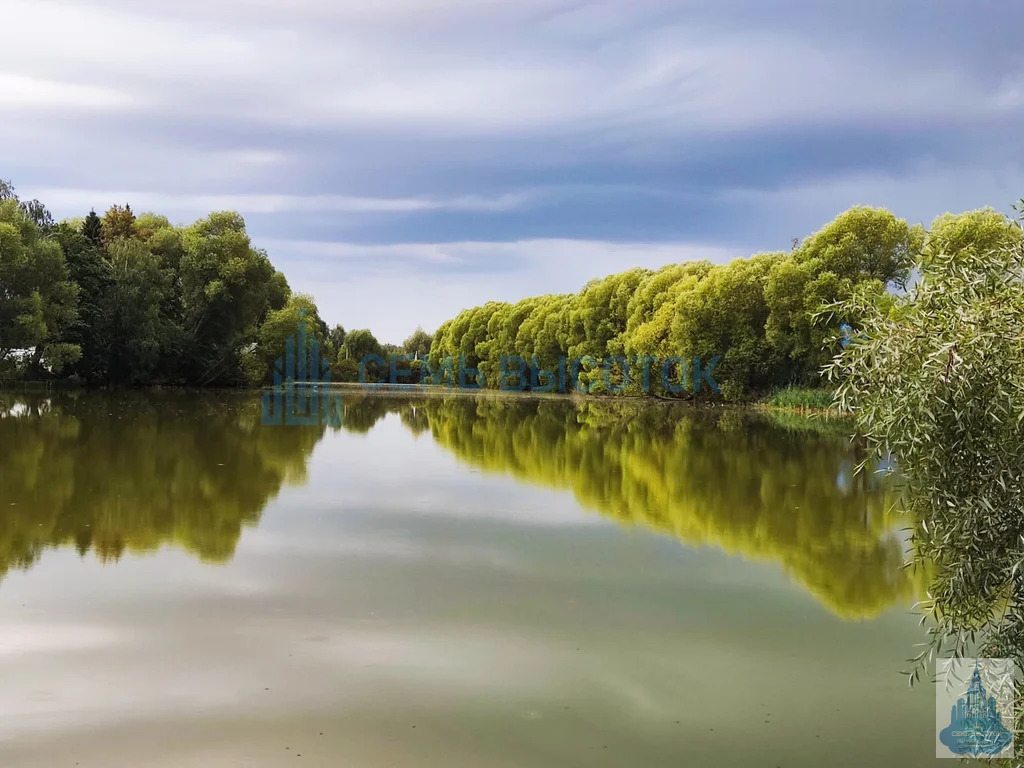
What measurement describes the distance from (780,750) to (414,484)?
10.8 meters

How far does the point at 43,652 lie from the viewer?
5.91 meters

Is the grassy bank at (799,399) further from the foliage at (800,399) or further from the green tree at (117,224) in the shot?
the green tree at (117,224)

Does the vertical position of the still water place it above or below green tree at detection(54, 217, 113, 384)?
below

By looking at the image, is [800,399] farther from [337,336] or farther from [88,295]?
[337,336]

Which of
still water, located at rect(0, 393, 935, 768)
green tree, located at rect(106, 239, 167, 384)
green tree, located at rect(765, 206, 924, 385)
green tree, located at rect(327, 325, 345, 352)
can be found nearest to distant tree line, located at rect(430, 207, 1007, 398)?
green tree, located at rect(765, 206, 924, 385)

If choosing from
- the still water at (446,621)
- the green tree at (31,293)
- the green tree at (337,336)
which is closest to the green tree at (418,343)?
the green tree at (337,336)

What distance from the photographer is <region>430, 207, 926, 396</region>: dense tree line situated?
38.8 m

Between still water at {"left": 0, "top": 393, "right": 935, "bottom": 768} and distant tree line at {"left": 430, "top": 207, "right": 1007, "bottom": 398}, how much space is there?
1600 centimetres

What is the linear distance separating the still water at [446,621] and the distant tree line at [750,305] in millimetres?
16003

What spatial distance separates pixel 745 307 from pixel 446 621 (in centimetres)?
4162


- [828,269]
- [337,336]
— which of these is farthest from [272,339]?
[337,336]

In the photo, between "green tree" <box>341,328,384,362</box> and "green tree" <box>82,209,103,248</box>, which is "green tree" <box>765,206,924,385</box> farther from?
"green tree" <box>341,328,384,362</box>

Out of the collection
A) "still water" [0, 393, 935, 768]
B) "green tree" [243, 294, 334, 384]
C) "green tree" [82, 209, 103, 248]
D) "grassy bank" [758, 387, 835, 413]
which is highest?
"green tree" [82, 209, 103, 248]

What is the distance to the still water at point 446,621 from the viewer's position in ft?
15.6
